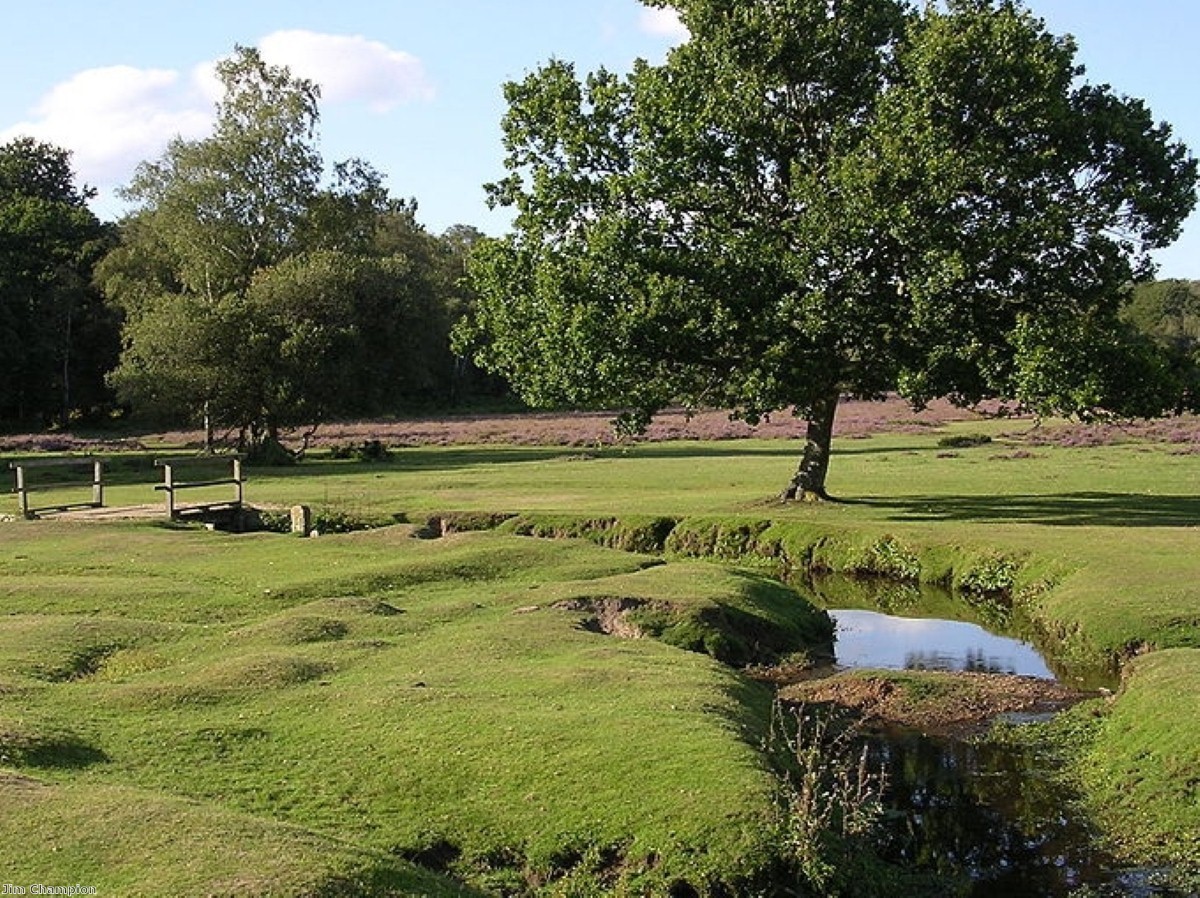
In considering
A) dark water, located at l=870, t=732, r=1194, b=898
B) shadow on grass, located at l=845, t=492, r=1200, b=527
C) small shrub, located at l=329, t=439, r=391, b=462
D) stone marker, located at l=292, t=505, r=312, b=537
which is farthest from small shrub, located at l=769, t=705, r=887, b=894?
small shrub, located at l=329, t=439, r=391, b=462

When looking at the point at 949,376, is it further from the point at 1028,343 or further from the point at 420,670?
the point at 420,670

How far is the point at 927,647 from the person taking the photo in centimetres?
2750

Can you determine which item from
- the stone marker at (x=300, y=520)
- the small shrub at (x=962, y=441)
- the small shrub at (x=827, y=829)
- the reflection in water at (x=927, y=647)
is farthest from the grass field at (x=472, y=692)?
the small shrub at (x=962, y=441)

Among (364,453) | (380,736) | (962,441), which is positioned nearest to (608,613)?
(380,736)

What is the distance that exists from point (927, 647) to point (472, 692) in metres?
13.1

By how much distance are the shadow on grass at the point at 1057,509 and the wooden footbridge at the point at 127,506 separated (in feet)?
72.2

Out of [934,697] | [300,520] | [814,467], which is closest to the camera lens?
[934,697]

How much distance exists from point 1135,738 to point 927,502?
87.1 feet

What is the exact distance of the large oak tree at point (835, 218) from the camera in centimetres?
3484

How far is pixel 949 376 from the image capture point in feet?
119

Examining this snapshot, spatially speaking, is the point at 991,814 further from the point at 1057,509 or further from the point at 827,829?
the point at 1057,509

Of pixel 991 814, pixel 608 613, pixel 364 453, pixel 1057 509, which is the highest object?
pixel 364 453

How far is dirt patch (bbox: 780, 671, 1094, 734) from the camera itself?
805 inches

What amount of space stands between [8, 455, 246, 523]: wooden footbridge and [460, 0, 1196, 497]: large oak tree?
1155cm
